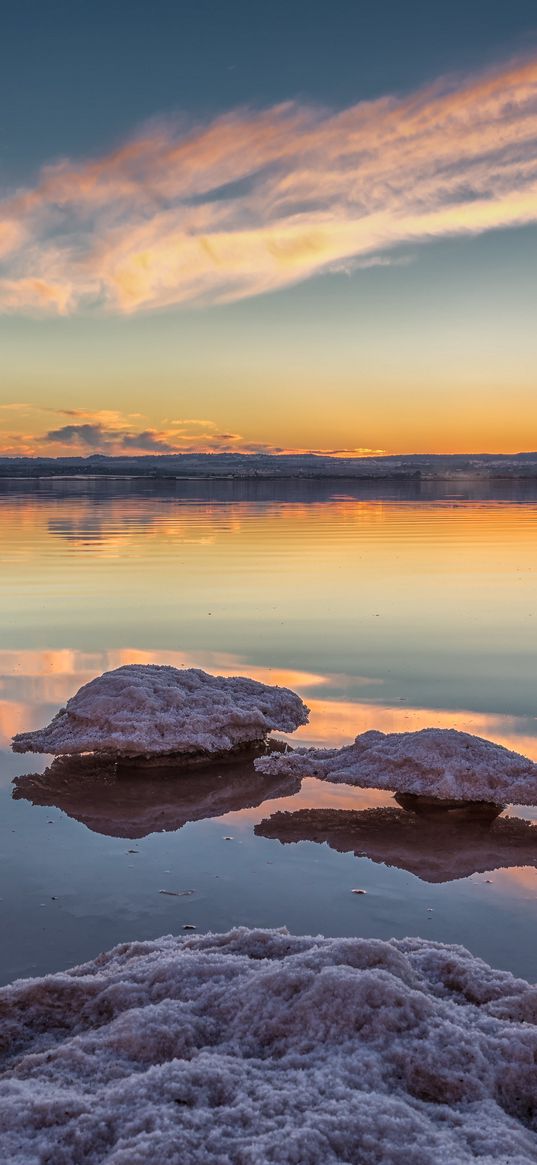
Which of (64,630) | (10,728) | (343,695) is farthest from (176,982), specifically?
(64,630)

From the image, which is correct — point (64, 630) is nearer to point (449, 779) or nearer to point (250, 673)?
point (250, 673)

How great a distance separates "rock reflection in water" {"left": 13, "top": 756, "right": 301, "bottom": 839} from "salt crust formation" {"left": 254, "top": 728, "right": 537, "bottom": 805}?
1.13 ft

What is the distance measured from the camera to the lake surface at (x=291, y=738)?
5641 millimetres

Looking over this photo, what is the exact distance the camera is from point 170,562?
22344mm

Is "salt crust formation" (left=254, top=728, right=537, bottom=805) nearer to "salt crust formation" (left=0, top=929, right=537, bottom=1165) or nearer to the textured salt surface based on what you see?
the textured salt surface

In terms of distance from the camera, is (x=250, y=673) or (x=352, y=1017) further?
(x=250, y=673)

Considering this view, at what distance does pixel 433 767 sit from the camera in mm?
7719

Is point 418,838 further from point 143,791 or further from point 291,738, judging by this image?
point 291,738

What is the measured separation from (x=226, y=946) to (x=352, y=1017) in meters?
1.04

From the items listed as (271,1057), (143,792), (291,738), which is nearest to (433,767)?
(291,738)

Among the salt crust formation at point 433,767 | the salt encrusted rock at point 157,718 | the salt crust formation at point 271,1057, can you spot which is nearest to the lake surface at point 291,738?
the salt crust formation at point 433,767

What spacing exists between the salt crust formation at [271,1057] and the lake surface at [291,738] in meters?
0.78

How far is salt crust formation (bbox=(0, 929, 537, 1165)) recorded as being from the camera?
3055 mm

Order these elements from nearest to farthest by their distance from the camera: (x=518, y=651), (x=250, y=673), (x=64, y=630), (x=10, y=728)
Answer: (x=10, y=728)
(x=250, y=673)
(x=518, y=651)
(x=64, y=630)
